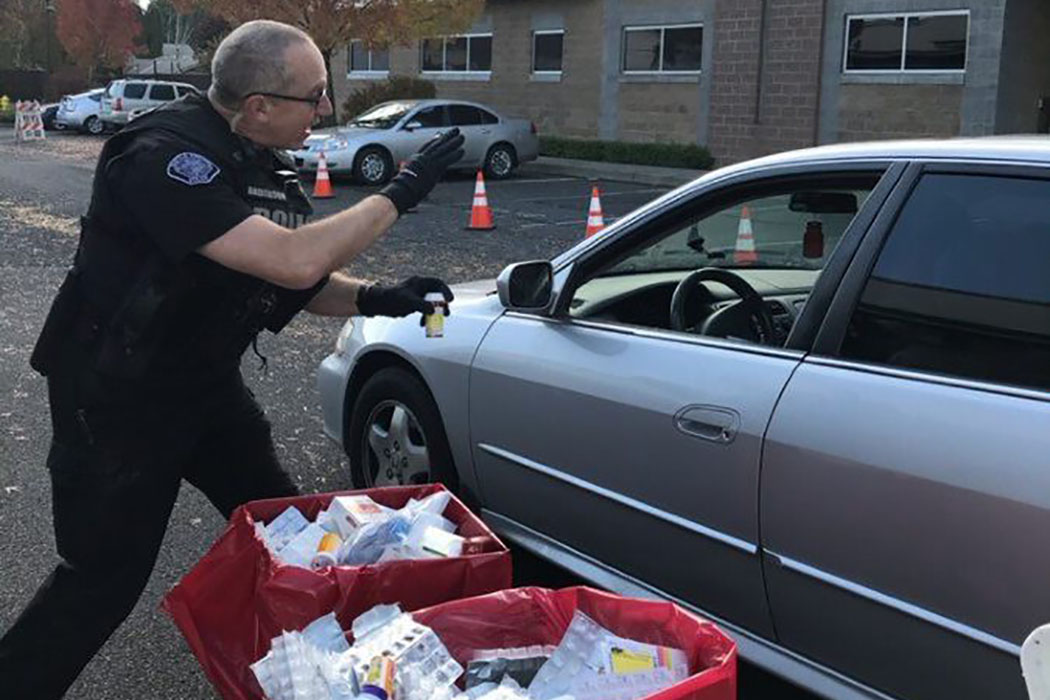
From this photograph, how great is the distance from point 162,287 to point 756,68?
66.4 feet

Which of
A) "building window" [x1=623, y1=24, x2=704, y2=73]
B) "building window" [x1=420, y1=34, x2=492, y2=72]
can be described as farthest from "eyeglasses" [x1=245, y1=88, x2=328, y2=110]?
"building window" [x1=420, y1=34, x2=492, y2=72]

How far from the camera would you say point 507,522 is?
368 cm

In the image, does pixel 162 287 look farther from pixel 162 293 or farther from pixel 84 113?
pixel 84 113

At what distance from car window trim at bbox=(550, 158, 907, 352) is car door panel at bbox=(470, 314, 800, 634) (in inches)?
4.4

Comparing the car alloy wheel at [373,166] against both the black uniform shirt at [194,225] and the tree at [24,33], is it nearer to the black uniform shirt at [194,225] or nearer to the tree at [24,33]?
the black uniform shirt at [194,225]

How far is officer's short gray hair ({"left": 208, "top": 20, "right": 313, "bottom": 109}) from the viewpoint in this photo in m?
2.54

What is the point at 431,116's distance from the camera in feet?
68.3

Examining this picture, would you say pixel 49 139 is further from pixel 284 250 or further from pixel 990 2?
pixel 284 250

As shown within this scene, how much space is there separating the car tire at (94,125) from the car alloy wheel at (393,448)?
33.7 metres

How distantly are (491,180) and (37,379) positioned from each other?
15566 millimetres

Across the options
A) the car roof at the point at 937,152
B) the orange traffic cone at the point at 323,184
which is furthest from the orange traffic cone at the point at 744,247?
the orange traffic cone at the point at 323,184

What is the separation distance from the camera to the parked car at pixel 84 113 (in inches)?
Answer: 1372

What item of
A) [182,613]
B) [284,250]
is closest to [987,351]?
[284,250]

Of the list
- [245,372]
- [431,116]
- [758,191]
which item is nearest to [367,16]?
[431,116]
